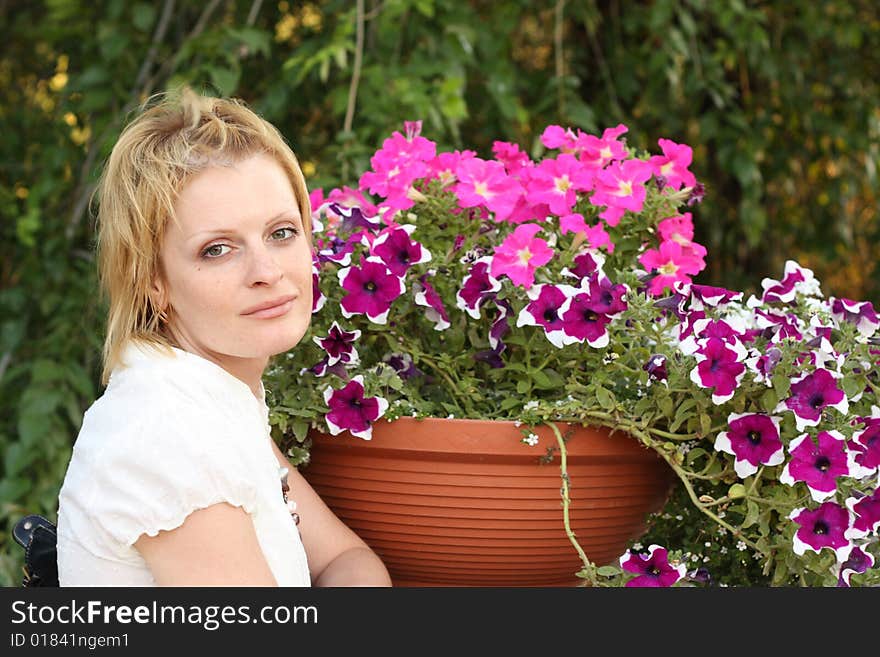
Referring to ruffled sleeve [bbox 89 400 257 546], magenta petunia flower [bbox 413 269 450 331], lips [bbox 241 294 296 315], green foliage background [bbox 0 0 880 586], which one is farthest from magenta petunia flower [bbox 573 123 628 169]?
green foliage background [bbox 0 0 880 586]

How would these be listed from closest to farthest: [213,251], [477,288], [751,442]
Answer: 1. [213,251]
2. [751,442]
3. [477,288]

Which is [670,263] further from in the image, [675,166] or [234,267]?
[234,267]

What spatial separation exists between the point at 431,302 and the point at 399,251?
0.22 feet

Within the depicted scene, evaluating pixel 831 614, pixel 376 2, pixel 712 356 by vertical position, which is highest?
pixel 376 2

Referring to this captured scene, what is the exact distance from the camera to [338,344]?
1.19 m

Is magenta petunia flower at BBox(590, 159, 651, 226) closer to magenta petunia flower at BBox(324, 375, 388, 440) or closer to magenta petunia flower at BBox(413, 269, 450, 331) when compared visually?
magenta petunia flower at BBox(413, 269, 450, 331)

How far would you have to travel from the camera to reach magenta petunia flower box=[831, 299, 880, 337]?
47.5 inches

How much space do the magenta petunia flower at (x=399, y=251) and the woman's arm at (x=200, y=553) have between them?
0.38m

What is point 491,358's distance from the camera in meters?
1.23

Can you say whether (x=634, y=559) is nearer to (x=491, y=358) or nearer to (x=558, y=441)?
(x=558, y=441)

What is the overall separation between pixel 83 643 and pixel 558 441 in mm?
503

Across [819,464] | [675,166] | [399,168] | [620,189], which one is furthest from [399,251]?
[819,464]

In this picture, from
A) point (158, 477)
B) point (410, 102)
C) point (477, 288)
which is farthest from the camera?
point (410, 102)

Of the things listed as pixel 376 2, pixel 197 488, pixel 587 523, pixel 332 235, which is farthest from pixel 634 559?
pixel 376 2
